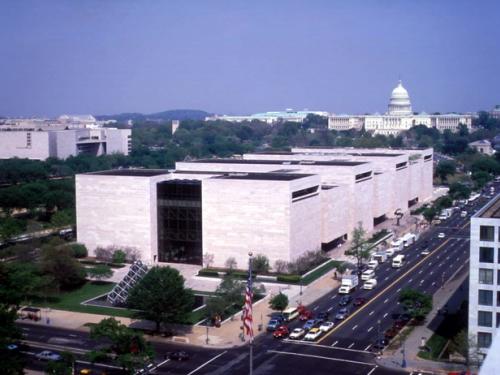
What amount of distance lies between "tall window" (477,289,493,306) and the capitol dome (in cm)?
14965

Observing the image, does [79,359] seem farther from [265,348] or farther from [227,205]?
[227,205]

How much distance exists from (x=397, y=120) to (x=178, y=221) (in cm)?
12993

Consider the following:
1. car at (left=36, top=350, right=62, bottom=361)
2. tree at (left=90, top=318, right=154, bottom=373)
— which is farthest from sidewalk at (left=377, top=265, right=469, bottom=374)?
car at (left=36, top=350, right=62, bottom=361)

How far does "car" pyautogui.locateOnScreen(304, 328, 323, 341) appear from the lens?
29766 mm

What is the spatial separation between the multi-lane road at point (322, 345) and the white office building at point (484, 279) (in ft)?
11.9

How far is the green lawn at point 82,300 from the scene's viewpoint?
3447cm

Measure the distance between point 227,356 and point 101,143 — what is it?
302 feet

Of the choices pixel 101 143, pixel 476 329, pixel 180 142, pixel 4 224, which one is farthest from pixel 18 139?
pixel 476 329

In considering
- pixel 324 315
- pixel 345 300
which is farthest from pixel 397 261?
pixel 324 315

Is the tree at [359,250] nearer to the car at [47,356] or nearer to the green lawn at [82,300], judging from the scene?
the green lawn at [82,300]

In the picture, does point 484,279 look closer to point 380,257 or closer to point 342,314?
point 342,314

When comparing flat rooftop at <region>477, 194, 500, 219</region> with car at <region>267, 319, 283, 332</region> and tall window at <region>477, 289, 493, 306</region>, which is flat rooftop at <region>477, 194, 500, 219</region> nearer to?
tall window at <region>477, 289, 493, 306</region>

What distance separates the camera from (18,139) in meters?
104

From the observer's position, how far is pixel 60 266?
125ft
